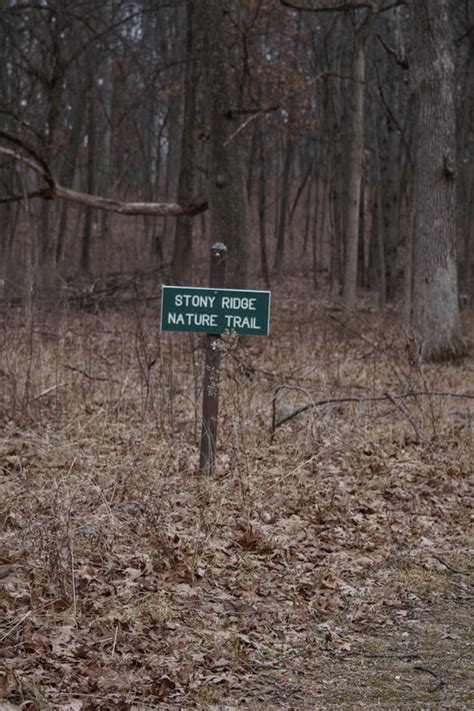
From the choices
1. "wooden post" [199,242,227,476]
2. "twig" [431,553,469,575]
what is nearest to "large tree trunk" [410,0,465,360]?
"wooden post" [199,242,227,476]

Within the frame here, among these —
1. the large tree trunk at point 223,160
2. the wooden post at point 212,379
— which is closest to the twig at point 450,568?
the wooden post at point 212,379

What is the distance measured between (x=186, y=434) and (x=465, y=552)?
3027mm

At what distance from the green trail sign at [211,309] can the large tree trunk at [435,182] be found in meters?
7.32

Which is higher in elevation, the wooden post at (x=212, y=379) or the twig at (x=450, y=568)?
the wooden post at (x=212, y=379)

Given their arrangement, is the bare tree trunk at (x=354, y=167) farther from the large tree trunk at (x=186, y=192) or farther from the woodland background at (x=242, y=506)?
the large tree trunk at (x=186, y=192)

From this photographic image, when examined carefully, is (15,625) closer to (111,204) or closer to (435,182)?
(435,182)

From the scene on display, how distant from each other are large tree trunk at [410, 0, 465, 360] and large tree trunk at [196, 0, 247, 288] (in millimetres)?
2676

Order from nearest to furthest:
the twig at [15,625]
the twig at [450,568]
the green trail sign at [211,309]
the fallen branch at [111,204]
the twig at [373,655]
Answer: the twig at [15,625] < the twig at [373,655] < the twig at [450,568] < the green trail sign at [211,309] < the fallen branch at [111,204]

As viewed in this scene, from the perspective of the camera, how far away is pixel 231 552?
17.6 ft

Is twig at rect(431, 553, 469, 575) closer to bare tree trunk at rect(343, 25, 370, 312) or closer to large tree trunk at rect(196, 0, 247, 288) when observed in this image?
large tree trunk at rect(196, 0, 247, 288)

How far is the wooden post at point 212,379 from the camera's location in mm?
6277

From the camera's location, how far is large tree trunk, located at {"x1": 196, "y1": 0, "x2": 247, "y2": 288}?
13133 millimetres

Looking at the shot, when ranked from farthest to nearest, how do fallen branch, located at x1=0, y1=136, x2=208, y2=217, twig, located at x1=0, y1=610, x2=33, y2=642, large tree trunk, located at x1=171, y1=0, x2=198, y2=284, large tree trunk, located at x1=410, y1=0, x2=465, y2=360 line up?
1. large tree trunk, located at x1=171, y1=0, x2=198, y2=284
2. fallen branch, located at x1=0, y1=136, x2=208, y2=217
3. large tree trunk, located at x1=410, y1=0, x2=465, y2=360
4. twig, located at x1=0, y1=610, x2=33, y2=642

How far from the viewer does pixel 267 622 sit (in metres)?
4.52
